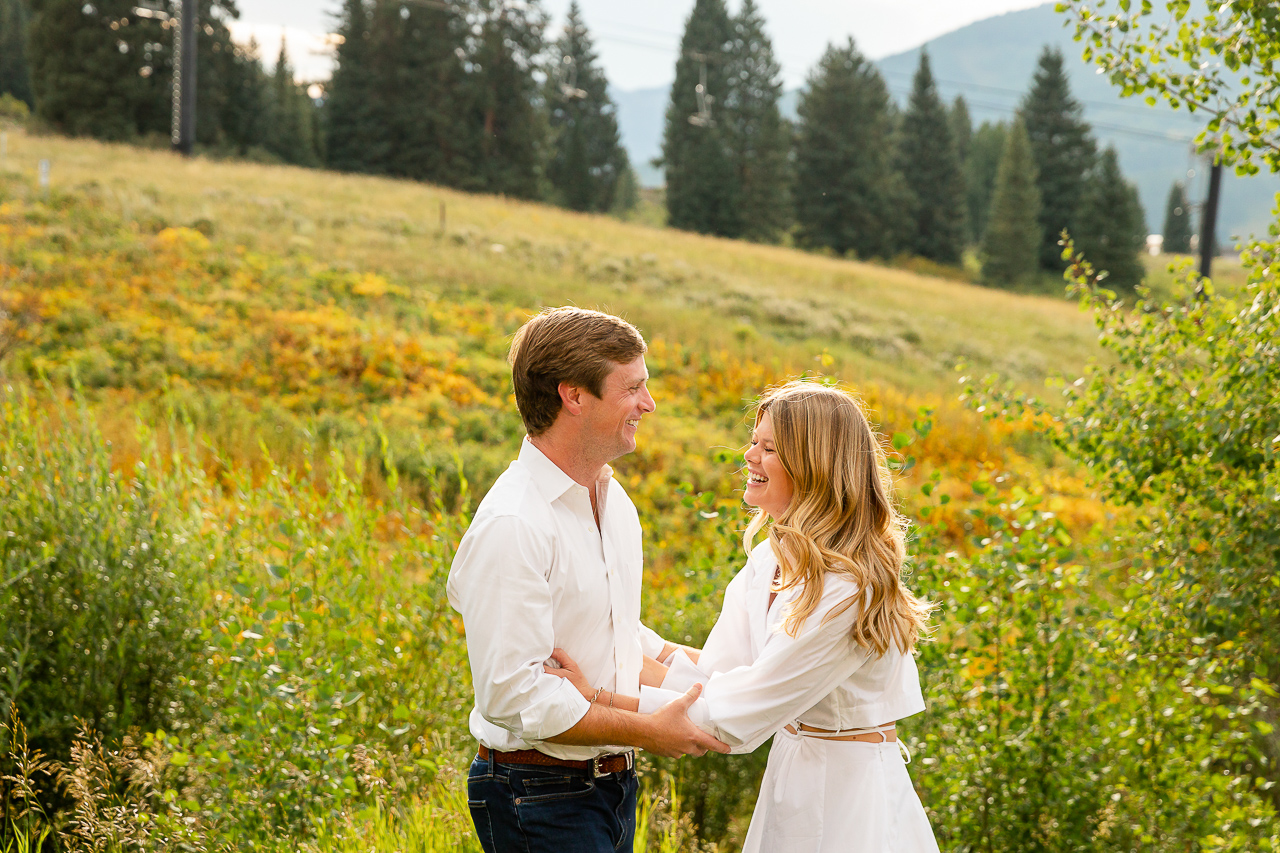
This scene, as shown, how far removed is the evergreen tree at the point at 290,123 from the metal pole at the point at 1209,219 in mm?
41473

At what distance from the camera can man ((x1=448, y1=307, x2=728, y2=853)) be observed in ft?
7.12

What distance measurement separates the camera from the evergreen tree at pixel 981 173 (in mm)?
69438

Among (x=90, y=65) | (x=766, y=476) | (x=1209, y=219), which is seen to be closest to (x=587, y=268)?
(x=1209, y=219)

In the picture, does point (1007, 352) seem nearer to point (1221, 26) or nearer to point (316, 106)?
point (1221, 26)

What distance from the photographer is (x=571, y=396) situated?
2.41 meters

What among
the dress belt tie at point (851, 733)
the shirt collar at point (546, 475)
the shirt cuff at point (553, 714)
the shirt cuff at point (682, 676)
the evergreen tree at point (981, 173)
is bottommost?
the dress belt tie at point (851, 733)

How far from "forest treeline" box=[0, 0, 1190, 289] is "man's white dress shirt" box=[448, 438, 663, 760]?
4212cm

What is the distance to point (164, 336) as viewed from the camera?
12.0 m

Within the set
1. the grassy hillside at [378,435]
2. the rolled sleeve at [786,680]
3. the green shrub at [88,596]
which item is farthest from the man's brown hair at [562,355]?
the green shrub at [88,596]

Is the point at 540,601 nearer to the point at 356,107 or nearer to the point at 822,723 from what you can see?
the point at 822,723

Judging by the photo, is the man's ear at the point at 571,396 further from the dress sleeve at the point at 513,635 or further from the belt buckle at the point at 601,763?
the belt buckle at the point at 601,763

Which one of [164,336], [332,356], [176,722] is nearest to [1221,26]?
[176,722]

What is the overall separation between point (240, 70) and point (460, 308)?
37.5 meters

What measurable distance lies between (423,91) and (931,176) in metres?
28.7
